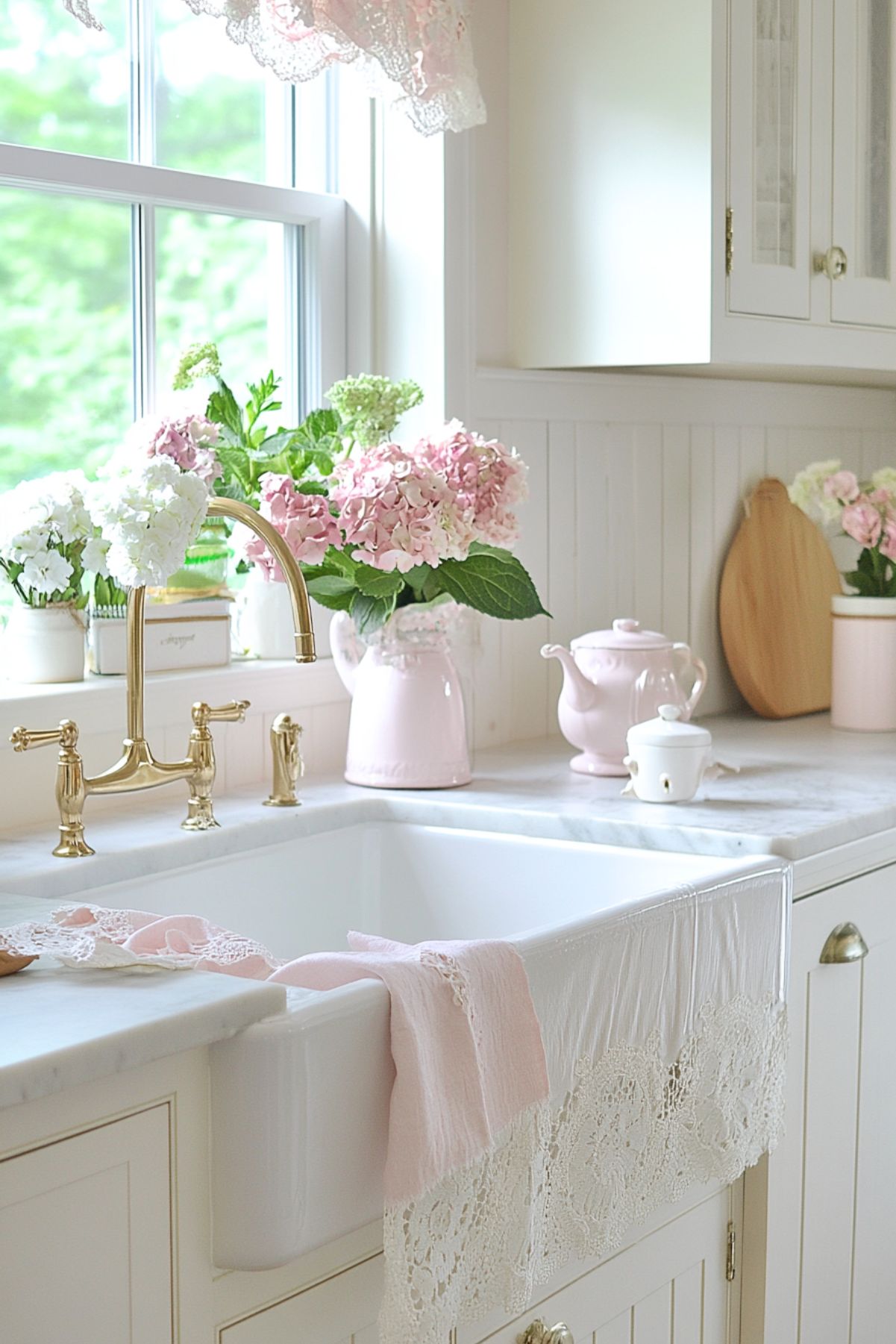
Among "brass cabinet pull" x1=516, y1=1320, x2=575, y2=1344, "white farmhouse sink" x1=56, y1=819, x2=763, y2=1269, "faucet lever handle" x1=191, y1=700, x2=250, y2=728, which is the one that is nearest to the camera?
"white farmhouse sink" x1=56, y1=819, x2=763, y2=1269

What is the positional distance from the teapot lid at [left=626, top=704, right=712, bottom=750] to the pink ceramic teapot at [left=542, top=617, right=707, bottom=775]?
0.16 metres

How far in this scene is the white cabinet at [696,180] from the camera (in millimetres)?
2236

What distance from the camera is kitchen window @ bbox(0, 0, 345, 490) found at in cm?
197

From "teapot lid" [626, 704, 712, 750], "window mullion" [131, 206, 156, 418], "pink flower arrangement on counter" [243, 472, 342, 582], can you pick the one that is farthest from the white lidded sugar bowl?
"window mullion" [131, 206, 156, 418]

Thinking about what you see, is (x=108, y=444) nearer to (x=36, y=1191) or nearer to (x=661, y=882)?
(x=661, y=882)

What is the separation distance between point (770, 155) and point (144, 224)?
88 cm

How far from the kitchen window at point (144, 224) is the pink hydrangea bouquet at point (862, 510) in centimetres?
83

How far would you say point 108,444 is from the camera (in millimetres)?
2092

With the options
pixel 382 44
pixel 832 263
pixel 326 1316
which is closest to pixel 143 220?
pixel 382 44

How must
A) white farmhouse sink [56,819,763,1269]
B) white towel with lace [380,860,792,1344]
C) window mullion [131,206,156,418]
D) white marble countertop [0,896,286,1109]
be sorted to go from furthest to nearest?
window mullion [131,206,156,418]
white towel with lace [380,860,792,1344]
white farmhouse sink [56,819,763,1269]
white marble countertop [0,896,286,1109]

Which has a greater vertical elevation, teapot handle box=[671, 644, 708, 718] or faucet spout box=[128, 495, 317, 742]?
faucet spout box=[128, 495, 317, 742]

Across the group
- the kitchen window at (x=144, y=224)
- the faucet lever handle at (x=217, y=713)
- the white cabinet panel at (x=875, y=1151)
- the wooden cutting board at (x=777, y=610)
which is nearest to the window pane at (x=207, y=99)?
the kitchen window at (x=144, y=224)

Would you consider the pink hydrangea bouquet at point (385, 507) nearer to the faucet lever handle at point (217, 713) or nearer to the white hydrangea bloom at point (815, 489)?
the faucet lever handle at point (217, 713)

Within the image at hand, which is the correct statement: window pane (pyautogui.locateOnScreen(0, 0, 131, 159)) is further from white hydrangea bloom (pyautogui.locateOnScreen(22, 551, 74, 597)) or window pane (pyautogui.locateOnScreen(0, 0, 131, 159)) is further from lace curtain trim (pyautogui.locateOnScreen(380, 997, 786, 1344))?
lace curtain trim (pyautogui.locateOnScreen(380, 997, 786, 1344))
